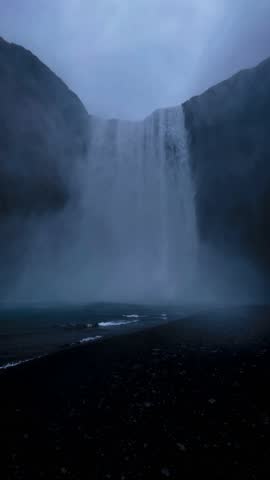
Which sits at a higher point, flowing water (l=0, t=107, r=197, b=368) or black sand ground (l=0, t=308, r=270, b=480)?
flowing water (l=0, t=107, r=197, b=368)

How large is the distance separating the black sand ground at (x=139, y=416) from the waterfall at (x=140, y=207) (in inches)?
1118

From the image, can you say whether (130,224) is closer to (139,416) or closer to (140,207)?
(140,207)

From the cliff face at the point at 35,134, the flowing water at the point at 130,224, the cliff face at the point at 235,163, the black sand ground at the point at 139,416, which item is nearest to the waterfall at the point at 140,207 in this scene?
the flowing water at the point at 130,224

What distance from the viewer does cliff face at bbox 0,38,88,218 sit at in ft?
115

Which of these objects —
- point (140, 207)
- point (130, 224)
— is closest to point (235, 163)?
point (140, 207)

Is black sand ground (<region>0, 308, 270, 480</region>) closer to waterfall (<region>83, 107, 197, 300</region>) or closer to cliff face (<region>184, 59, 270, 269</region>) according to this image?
cliff face (<region>184, 59, 270, 269</region>)

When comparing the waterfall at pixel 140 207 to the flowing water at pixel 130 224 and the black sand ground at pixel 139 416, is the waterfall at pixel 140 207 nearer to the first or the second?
the flowing water at pixel 130 224

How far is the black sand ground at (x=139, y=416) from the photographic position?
3223mm

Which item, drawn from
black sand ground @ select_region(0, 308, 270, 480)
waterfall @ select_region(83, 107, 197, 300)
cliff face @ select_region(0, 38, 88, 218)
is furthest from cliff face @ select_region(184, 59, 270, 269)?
black sand ground @ select_region(0, 308, 270, 480)

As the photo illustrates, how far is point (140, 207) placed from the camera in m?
39.3

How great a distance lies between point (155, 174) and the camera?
38.4m

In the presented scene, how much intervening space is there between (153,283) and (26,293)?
15.7m

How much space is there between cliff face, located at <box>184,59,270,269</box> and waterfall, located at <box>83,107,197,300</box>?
2074mm

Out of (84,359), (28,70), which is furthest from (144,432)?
(28,70)
